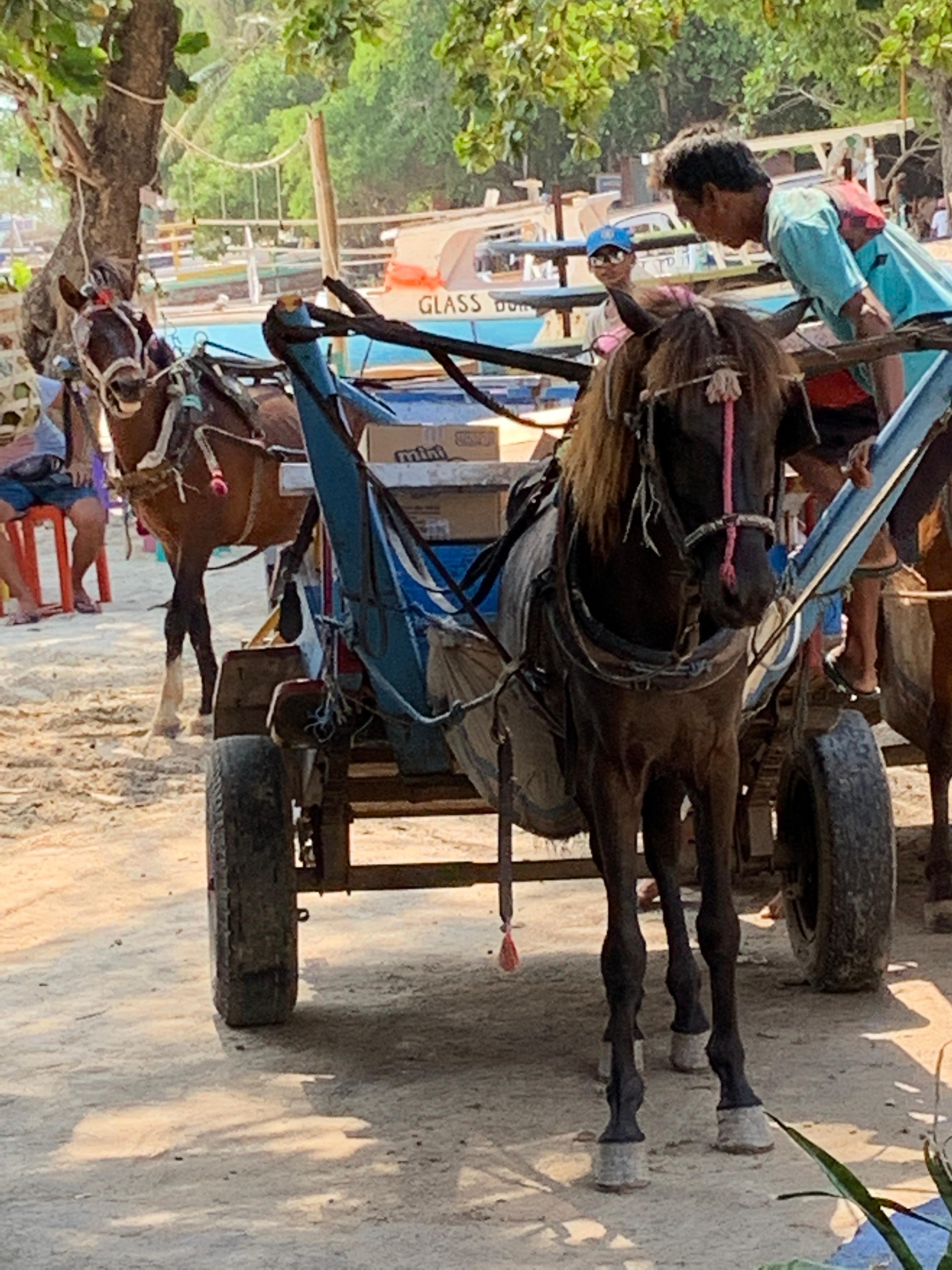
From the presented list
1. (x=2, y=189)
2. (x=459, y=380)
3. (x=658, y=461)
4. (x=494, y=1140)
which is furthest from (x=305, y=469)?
(x=2, y=189)

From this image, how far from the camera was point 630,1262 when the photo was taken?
395 centimetres

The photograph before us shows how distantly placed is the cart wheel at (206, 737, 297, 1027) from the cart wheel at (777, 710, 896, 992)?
5.05ft

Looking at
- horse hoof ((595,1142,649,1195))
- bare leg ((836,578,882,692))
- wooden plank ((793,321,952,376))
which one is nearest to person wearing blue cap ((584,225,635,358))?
bare leg ((836,578,882,692))

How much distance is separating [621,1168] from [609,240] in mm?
4570

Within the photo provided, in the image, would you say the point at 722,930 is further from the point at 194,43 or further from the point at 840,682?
the point at 194,43

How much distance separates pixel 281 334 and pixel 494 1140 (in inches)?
80.4

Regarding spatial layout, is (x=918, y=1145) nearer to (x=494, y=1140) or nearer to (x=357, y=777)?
(x=494, y=1140)

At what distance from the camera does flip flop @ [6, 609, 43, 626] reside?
15445 mm

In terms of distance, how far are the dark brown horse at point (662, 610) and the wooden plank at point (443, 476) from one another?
0.53m

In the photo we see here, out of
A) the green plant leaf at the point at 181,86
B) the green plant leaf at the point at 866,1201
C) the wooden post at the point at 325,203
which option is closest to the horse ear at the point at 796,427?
the green plant leaf at the point at 866,1201

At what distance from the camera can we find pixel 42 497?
15148 mm

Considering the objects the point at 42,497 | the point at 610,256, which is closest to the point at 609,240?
the point at 610,256

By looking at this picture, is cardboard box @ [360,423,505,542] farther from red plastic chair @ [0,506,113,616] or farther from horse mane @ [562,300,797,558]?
red plastic chair @ [0,506,113,616]

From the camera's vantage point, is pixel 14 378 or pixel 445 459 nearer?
pixel 445 459
